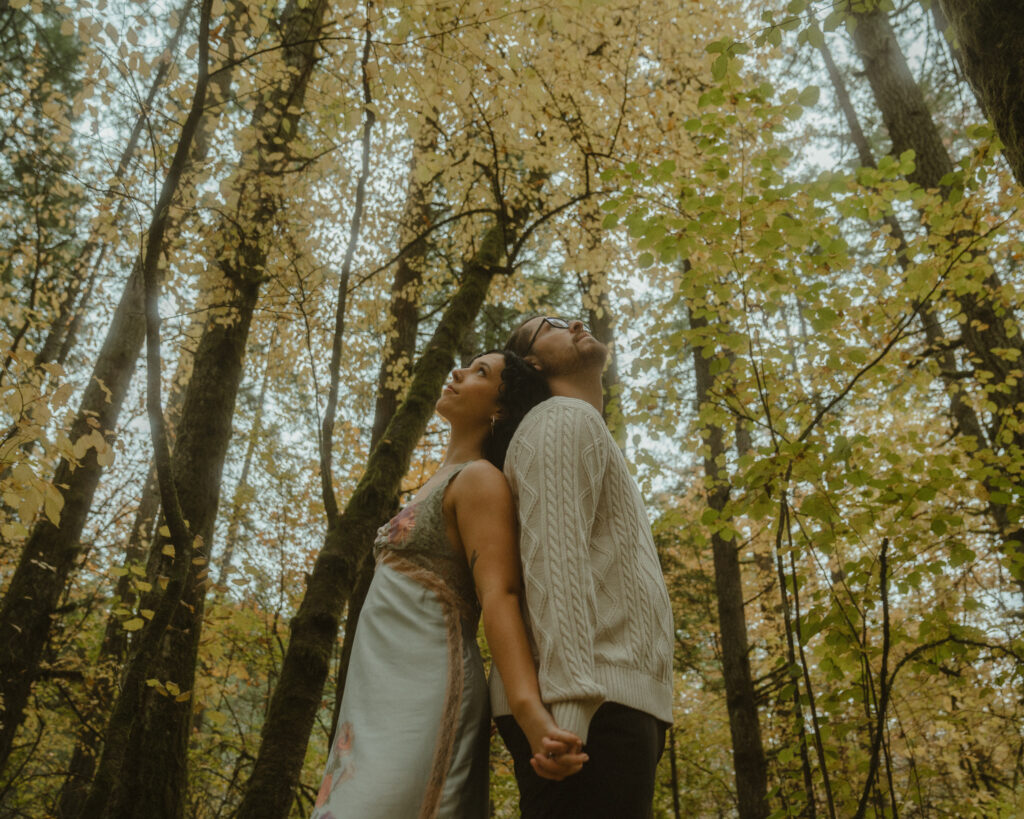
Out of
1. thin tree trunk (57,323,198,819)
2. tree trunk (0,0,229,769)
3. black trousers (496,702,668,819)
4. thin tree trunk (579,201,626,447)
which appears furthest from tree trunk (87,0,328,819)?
thin tree trunk (579,201,626,447)

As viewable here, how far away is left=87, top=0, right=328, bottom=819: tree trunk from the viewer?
259cm

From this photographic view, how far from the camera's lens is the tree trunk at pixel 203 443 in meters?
2.59

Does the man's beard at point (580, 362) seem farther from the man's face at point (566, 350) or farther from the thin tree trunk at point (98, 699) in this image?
the thin tree trunk at point (98, 699)

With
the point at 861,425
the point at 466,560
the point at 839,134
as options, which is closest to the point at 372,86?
the point at 466,560

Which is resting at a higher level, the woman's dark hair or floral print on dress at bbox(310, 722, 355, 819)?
the woman's dark hair

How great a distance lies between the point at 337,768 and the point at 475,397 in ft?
3.12

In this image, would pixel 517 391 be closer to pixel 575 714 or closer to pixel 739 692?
pixel 575 714

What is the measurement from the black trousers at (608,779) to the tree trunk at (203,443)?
1.48 meters

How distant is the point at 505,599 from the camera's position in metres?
1.34

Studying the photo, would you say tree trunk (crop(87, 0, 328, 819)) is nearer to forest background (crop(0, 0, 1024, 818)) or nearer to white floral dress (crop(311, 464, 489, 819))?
forest background (crop(0, 0, 1024, 818))

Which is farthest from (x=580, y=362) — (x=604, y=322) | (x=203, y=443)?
(x=604, y=322)

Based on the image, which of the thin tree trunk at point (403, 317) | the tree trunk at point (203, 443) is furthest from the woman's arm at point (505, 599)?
the thin tree trunk at point (403, 317)

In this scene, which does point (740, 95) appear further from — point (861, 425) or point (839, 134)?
point (839, 134)

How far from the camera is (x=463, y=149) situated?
6000 mm
